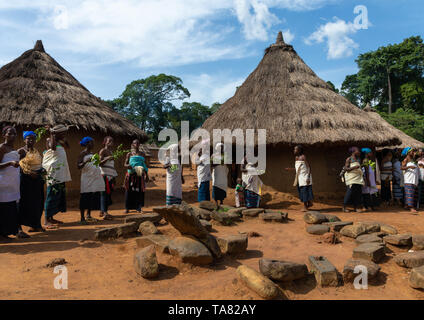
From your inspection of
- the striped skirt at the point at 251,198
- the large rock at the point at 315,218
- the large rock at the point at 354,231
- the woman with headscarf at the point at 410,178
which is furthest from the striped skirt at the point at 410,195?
the striped skirt at the point at 251,198

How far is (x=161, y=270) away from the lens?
3.41 meters

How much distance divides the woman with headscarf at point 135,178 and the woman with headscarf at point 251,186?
244 cm

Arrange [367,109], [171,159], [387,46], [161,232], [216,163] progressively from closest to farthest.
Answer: [161,232] → [171,159] → [216,163] → [367,109] → [387,46]

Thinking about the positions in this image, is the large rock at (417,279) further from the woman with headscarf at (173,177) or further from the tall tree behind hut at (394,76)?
the tall tree behind hut at (394,76)

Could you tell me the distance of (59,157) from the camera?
5.57 m

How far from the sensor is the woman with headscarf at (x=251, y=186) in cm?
726

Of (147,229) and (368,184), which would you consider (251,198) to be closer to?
(368,184)

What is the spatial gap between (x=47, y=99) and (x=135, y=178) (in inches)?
193

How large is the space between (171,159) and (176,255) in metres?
3.29

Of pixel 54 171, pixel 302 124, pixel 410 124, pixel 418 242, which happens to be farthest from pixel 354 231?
pixel 410 124

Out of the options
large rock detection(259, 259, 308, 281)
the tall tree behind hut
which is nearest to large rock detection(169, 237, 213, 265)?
large rock detection(259, 259, 308, 281)

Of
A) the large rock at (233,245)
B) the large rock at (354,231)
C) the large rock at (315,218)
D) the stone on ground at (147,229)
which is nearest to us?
the large rock at (233,245)
